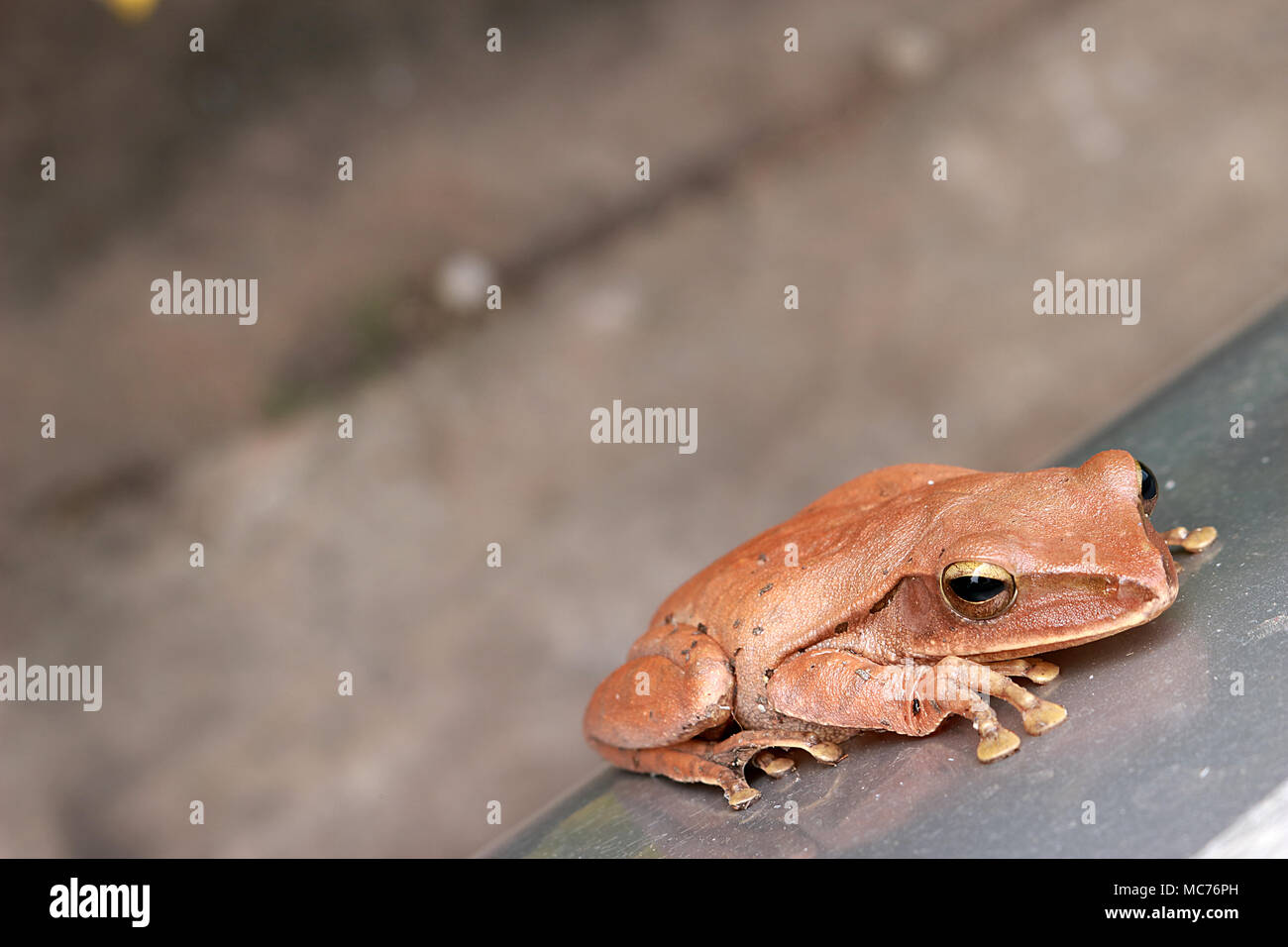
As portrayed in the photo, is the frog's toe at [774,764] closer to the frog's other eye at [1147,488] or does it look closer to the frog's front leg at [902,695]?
the frog's front leg at [902,695]

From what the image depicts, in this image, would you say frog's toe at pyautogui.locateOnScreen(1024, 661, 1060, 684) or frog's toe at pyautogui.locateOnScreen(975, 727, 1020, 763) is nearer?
frog's toe at pyautogui.locateOnScreen(975, 727, 1020, 763)

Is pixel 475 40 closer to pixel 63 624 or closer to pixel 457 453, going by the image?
pixel 457 453

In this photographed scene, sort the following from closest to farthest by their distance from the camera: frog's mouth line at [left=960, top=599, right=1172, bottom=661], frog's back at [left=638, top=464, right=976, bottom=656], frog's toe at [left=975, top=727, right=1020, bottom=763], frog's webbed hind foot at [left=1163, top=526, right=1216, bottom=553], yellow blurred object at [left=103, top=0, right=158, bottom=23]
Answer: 1. frog's toe at [left=975, top=727, right=1020, bottom=763]
2. frog's mouth line at [left=960, top=599, right=1172, bottom=661]
3. frog's webbed hind foot at [left=1163, top=526, right=1216, bottom=553]
4. frog's back at [left=638, top=464, right=976, bottom=656]
5. yellow blurred object at [left=103, top=0, right=158, bottom=23]

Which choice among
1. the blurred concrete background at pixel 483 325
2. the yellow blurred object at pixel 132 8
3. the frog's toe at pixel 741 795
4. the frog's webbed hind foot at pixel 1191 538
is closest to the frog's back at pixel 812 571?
the frog's toe at pixel 741 795

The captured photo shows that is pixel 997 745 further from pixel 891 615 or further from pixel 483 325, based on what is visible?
pixel 483 325

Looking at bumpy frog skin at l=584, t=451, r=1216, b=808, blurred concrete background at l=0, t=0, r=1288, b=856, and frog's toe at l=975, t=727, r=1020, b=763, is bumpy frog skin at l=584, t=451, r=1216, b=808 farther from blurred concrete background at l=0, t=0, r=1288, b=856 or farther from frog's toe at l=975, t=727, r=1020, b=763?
blurred concrete background at l=0, t=0, r=1288, b=856

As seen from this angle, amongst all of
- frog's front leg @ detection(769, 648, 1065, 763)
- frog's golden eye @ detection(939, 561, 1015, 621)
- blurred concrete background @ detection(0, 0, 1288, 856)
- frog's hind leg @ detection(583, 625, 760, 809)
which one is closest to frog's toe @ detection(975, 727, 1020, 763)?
frog's front leg @ detection(769, 648, 1065, 763)

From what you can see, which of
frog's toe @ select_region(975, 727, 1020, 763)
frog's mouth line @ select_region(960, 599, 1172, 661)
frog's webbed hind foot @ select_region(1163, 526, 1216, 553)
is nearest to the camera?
frog's toe @ select_region(975, 727, 1020, 763)

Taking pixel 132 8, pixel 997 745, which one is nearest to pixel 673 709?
pixel 997 745
